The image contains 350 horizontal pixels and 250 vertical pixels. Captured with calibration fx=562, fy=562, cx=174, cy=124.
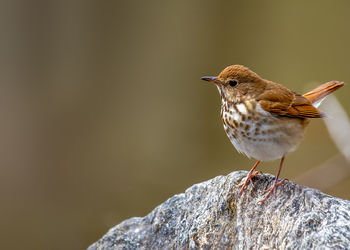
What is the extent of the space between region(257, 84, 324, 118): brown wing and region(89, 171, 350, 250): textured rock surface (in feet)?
1.38

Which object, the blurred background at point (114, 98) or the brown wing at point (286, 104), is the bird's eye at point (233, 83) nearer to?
the brown wing at point (286, 104)

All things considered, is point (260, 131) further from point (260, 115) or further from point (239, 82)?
point (239, 82)

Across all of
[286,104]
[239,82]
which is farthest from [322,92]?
[239,82]

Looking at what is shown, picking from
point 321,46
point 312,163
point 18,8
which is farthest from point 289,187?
point 18,8

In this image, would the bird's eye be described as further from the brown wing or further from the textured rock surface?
the textured rock surface

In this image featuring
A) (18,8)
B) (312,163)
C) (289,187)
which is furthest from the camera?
(18,8)

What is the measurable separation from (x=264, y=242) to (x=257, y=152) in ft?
2.41

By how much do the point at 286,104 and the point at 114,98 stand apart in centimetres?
446

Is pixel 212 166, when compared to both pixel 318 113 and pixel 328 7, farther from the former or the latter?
pixel 318 113

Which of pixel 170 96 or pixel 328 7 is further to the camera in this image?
pixel 170 96

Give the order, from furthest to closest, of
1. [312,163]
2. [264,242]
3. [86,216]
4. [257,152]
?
1. [86,216]
2. [312,163]
3. [257,152]
4. [264,242]

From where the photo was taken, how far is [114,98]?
753cm

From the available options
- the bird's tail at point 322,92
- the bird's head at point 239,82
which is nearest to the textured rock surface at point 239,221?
the bird's head at point 239,82

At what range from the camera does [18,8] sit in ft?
23.9
